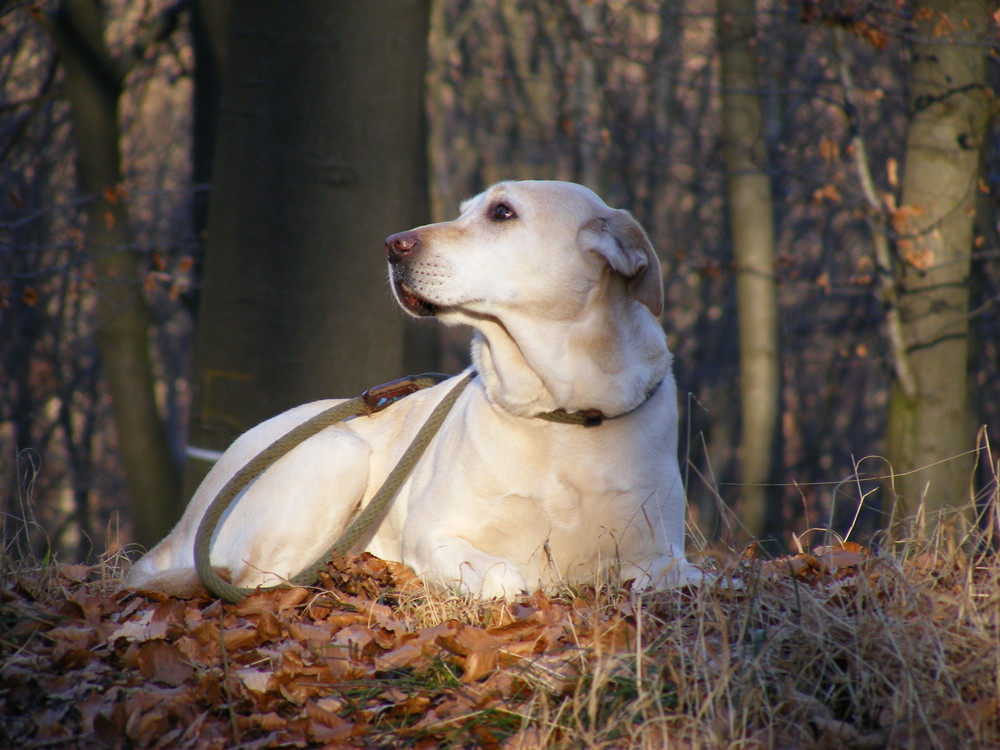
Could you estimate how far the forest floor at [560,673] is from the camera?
218 centimetres

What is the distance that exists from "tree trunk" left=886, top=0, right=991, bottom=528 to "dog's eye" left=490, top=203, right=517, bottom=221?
406 cm

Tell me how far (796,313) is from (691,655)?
12231 mm

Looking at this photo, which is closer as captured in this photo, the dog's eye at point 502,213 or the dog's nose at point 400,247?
the dog's nose at point 400,247

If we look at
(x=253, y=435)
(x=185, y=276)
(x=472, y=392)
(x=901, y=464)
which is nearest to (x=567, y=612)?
(x=472, y=392)

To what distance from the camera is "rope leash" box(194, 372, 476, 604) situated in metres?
3.39

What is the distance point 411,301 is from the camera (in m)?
3.51

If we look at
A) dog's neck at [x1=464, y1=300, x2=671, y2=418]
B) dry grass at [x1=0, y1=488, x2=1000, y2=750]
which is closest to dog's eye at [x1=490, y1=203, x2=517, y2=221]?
dog's neck at [x1=464, y1=300, x2=671, y2=418]

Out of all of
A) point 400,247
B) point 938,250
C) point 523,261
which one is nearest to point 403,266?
point 400,247

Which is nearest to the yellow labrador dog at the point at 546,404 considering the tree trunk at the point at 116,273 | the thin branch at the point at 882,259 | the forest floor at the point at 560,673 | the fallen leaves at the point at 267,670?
the fallen leaves at the point at 267,670

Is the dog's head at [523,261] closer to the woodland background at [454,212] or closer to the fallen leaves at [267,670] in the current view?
the woodland background at [454,212]

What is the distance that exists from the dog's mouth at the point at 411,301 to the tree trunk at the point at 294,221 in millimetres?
1579

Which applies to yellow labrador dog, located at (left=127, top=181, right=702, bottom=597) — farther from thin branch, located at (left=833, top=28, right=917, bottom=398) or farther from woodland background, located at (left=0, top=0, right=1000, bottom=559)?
thin branch, located at (left=833, top=28, right=917, bottom=398)

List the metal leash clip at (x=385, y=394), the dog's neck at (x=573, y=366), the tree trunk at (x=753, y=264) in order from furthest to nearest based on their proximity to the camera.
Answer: the tree trunk at (x=753, y=264)
the metal leash clip at (x=385, y=394)
the dog's neck at (x=573, y=366)

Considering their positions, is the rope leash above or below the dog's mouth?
below
